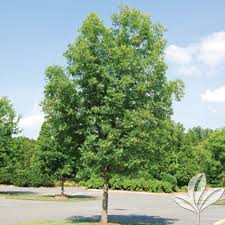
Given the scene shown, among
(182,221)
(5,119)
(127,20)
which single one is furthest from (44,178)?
(127,20)

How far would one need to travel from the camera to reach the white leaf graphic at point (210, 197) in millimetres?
8875

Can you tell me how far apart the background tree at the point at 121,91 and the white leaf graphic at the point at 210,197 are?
9.11 meters

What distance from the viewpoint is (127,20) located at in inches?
785

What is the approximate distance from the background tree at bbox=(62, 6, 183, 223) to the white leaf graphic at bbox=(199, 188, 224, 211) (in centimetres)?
911

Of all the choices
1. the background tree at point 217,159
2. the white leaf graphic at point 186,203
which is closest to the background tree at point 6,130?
the background tree at point 217,159

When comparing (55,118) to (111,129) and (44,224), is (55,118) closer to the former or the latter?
(111,129)

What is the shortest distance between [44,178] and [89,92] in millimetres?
40350

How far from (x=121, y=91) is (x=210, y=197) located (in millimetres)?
10076

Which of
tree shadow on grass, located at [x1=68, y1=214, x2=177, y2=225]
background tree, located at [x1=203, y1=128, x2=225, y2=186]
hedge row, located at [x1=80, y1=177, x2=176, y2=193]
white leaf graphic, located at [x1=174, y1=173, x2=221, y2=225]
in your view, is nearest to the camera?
white leaf graphic, located at [x1=174, y1=173, x2=221, y2=225]

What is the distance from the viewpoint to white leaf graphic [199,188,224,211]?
29.1 ft

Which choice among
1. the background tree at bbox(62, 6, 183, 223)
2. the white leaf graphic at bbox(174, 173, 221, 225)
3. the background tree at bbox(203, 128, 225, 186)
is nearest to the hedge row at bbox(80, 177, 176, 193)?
the background tree at bbox(203, 128, 225, 186)

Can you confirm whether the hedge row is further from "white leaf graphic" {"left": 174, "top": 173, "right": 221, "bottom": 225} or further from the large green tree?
"white leaf graphic" {"left": 174, "top": 173, "right": 221, "bottom": 225}

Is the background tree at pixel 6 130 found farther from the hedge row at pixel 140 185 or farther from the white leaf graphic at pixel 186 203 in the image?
the white leaf graphic at pixel 186 203

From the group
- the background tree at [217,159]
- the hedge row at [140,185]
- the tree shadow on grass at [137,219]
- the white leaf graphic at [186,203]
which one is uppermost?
the background tree at [217,159]
